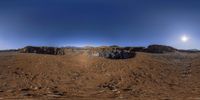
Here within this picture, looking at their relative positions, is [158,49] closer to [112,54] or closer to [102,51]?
[102,51]

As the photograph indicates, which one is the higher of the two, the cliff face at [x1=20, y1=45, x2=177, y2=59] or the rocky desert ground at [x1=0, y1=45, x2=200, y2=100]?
the cliff face at [x1=20, y1=45, x2=177, y2=59]

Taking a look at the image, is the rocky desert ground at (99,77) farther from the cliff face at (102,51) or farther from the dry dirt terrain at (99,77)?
the cliff face at (102,51)

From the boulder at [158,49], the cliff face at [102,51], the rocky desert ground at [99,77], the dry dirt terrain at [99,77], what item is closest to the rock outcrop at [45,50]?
the cliff face at [102,51]

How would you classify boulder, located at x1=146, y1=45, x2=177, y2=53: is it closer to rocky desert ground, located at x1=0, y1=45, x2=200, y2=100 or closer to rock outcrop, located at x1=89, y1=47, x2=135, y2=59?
rocky desert ground, located at x1=0, y1=45, x2=200, y2=100

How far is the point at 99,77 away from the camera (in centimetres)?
3559

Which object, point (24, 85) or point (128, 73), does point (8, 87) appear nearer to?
point (24, 85)

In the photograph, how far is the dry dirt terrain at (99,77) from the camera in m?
28.2

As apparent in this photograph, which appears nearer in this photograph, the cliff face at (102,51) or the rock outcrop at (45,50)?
the cliff face at (102,51)

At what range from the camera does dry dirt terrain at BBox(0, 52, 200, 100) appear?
92.6ft

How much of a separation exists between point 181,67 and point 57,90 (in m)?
17.9

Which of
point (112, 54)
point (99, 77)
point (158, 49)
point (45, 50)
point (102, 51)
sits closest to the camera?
point (99, 77)

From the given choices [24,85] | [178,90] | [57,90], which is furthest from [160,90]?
[24,85]

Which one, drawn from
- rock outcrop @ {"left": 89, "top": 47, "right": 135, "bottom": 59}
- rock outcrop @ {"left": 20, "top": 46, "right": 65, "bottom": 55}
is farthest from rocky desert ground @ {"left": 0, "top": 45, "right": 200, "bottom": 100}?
rock outcrop @ {"left": 20, "top": 46, "right": 65, "bottom": 55}

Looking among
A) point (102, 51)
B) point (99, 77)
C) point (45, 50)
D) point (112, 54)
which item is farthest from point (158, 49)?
point (99, 77)
